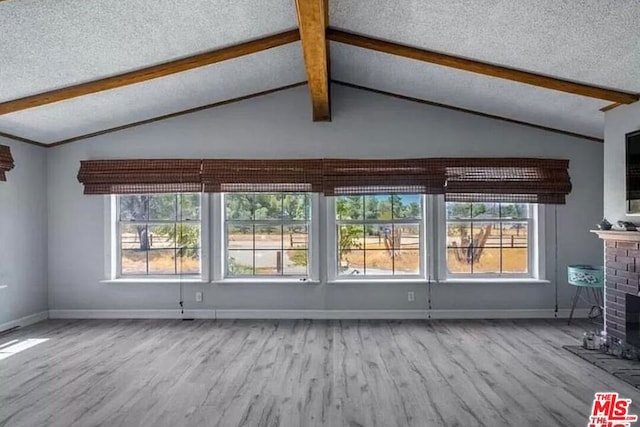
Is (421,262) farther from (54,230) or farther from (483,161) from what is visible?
(54,230)

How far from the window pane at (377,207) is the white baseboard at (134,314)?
2.35 metres

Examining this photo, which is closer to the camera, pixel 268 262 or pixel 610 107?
pixel 610 107

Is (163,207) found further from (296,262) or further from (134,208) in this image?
(296,262)

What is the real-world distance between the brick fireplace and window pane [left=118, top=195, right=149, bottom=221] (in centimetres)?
529

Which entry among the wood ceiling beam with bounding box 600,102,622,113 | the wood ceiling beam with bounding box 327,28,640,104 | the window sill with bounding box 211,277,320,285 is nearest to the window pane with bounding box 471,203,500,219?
the wood ceiling beam with bounding box 600,102,622,113

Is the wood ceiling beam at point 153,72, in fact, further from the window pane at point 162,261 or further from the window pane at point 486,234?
the window pane at point 486,234

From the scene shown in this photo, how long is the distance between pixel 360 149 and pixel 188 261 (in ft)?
8.67

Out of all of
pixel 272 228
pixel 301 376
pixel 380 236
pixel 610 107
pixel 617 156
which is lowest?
pixel 301 376

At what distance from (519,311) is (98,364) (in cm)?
479

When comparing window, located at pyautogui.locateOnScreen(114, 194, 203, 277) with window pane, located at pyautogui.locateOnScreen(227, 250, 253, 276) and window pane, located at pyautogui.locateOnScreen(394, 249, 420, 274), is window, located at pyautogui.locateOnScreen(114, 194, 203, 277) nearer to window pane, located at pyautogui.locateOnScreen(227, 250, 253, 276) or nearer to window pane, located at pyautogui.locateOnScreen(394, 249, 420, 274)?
window pane, located at pyautogui.locateOnScreen(227, 250, 253, 276)

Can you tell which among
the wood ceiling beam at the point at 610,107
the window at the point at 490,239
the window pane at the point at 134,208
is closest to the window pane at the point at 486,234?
the window at the point at 490,239

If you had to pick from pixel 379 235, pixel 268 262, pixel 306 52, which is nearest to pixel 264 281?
pixel 268 262

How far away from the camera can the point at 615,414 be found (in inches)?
121

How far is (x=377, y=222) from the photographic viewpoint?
5801mm
